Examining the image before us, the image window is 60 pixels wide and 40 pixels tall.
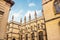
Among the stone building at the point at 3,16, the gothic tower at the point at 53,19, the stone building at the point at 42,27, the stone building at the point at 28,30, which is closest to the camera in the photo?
the stone building at the point at 3,16

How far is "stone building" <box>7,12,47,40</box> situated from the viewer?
24969 mm

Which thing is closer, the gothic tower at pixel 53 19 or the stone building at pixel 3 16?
the stone building at pixel 3 16

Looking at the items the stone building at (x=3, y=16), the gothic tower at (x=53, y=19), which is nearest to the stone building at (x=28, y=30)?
the gothic tower at (x=53, y=19)

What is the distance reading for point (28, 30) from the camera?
28484 mm

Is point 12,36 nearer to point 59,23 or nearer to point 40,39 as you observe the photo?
point 40,39

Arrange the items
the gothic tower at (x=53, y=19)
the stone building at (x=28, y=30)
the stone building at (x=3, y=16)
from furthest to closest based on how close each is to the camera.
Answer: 1. the stone building at (x=28, y=30)
2. the gothic tower at (x=53, y=19)
3. the stone building at (x=3, y=16)

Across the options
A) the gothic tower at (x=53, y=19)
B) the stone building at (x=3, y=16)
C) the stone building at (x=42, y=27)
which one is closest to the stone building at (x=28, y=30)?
the stone building at (x=42, y=27)

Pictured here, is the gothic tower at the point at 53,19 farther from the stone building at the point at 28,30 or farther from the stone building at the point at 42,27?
the stone building at the point at 28,30

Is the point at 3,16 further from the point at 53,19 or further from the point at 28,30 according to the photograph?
the point at 28,30

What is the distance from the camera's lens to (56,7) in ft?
35.9

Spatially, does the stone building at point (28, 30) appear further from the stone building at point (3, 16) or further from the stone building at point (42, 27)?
the stone building at point (3, 16)

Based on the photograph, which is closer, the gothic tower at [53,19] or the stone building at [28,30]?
the gothic tower at [53,19]

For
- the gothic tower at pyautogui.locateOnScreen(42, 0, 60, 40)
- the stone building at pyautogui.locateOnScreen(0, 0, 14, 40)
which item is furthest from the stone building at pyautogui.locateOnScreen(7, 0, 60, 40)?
the stone building at pyautogui.locateOnScreen(0, 0, 14, 40)

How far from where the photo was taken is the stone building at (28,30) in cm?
2497
